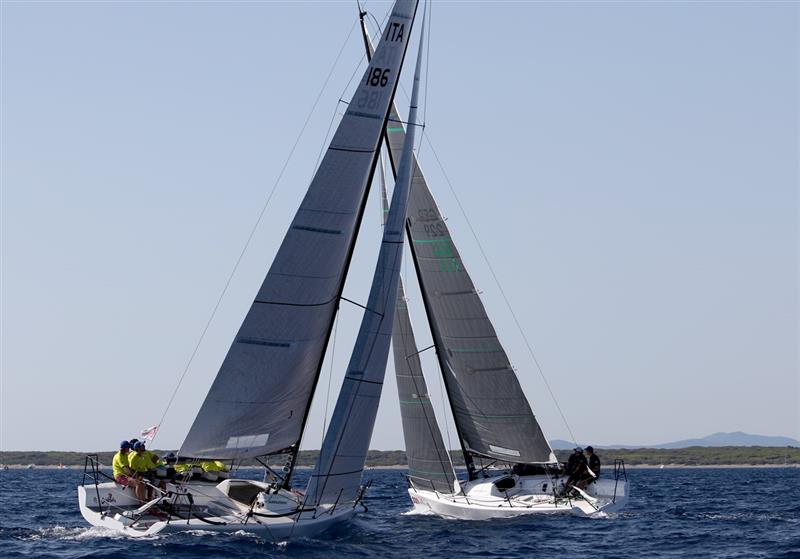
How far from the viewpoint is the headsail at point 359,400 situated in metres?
26.5

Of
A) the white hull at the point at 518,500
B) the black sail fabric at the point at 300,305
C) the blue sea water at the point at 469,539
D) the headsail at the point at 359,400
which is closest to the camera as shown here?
the blue sea water at the point at 469,539

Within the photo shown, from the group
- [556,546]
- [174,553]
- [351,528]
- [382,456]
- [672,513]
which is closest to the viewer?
[174,553]

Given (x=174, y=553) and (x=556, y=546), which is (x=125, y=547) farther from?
A: (x=556, y=546)

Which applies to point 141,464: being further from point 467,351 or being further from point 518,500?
point 518,500

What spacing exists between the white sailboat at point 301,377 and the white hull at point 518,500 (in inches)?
215

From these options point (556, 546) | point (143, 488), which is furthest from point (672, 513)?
point (143, 488)

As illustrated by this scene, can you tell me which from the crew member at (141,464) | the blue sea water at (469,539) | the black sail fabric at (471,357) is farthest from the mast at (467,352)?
the crew member at (141,464)

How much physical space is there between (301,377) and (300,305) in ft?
5.74

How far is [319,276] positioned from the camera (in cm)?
2722

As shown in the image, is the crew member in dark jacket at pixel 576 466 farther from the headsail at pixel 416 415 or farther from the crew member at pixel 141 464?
the crew member at pixel 141 464

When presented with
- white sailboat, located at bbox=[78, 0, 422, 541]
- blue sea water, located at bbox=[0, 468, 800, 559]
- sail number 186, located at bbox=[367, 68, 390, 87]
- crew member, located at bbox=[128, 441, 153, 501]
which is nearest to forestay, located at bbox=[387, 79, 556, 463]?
blue sea water, located at bbox=[0, 468, 800, 559]

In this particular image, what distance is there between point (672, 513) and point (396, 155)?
1339 centimetres

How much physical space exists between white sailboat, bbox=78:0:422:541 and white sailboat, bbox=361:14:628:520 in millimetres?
5562

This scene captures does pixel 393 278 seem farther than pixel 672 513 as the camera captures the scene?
No
